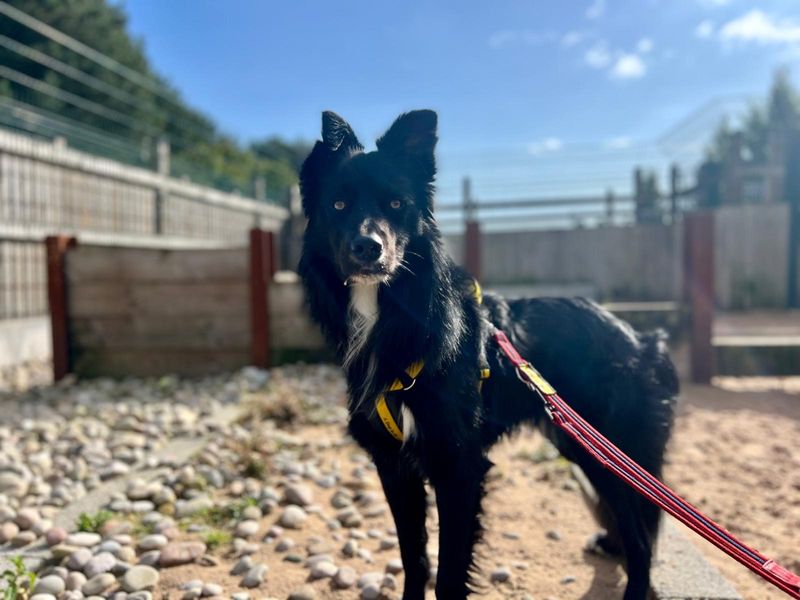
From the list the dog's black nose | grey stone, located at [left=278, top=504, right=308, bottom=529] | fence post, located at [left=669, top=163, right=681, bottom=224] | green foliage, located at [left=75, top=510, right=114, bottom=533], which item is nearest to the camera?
the dog's black nose

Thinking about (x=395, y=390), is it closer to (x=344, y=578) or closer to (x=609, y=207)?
(x=344, y=578)

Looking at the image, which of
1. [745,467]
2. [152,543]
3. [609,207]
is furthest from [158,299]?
[609,207]

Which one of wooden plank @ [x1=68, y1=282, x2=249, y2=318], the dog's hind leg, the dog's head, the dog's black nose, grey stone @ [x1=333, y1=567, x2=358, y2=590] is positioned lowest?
grey stone @ [x1=333, y1=567, x2=358, y2=590]

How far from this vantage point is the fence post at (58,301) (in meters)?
6.28

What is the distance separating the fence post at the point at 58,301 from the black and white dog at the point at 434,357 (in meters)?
5.37

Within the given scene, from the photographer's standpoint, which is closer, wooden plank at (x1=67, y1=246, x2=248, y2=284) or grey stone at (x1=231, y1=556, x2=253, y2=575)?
grey stone at (x1=231, y1=556, x2=253, y2=575)

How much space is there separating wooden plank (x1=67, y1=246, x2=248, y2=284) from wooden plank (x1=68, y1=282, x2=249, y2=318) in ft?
0.27

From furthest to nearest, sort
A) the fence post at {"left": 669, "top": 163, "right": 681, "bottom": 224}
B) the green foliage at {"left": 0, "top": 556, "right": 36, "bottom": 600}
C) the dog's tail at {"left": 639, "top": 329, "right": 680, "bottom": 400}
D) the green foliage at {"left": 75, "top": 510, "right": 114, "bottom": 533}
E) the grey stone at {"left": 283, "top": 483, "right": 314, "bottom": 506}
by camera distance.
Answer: the fence post at {"left": 669, "top": 163, "right": 681, "bottom": 224}
the grey stone at {"left": 283, "top": 483, "right": 314, "bottom": 506}
the green foliage at {"left": 75, "top": 510, "right": 114, "bottom": 533}
the dog's tail at {"left": 639, "top": 329, "right": 680, "bottom": 400}
the green foliage at {"left": 0, "top": 556, "right": 36, "bottom": 600}

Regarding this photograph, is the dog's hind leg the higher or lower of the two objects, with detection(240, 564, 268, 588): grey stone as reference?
higher

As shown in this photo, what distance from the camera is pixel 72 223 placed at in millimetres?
9141

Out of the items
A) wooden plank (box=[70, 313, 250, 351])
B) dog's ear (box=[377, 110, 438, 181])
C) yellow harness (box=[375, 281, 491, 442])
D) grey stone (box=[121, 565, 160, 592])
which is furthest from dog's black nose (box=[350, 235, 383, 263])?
wooden plank (box=[70, 313, 250, 351])

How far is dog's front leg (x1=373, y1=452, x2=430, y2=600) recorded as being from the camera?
210 cm

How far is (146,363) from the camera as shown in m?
6.48

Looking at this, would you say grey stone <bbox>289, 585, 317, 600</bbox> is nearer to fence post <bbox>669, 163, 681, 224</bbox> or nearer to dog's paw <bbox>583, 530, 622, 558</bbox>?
dog's paw <bbox>583, 530, 622, 558</bbox>
